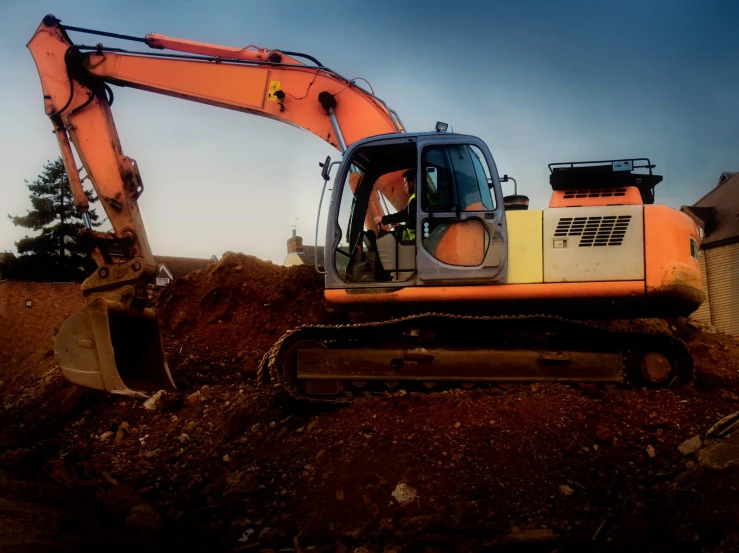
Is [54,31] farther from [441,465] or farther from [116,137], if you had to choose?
[441,465]

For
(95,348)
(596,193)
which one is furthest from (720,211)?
(95,348)

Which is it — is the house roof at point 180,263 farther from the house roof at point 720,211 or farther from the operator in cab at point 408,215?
the operator in cab at point 408,215

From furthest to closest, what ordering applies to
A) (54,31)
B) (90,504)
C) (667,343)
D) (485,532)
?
(54,31) < (667,343) < (90,504) < (485,532)

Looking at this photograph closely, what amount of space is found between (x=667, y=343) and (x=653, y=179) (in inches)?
60.4

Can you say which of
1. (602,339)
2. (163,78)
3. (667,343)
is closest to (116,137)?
(163,78)

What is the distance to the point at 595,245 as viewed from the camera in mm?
5680

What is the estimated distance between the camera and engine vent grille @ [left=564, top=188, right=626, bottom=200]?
231 inches

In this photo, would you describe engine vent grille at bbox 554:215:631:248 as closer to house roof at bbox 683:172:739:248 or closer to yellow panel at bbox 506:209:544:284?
yellow panel at bbox 506:209:544:284

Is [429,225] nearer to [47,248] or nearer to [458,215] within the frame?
[458,215]

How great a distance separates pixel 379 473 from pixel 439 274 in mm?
1847

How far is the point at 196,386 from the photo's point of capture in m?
7.59

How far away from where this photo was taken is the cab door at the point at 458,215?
18.9ft

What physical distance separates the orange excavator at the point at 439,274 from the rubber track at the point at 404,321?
2 cm

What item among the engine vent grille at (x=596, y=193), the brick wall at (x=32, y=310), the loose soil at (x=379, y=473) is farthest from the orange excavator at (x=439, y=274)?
the brick wall at (x=32, y=310)
